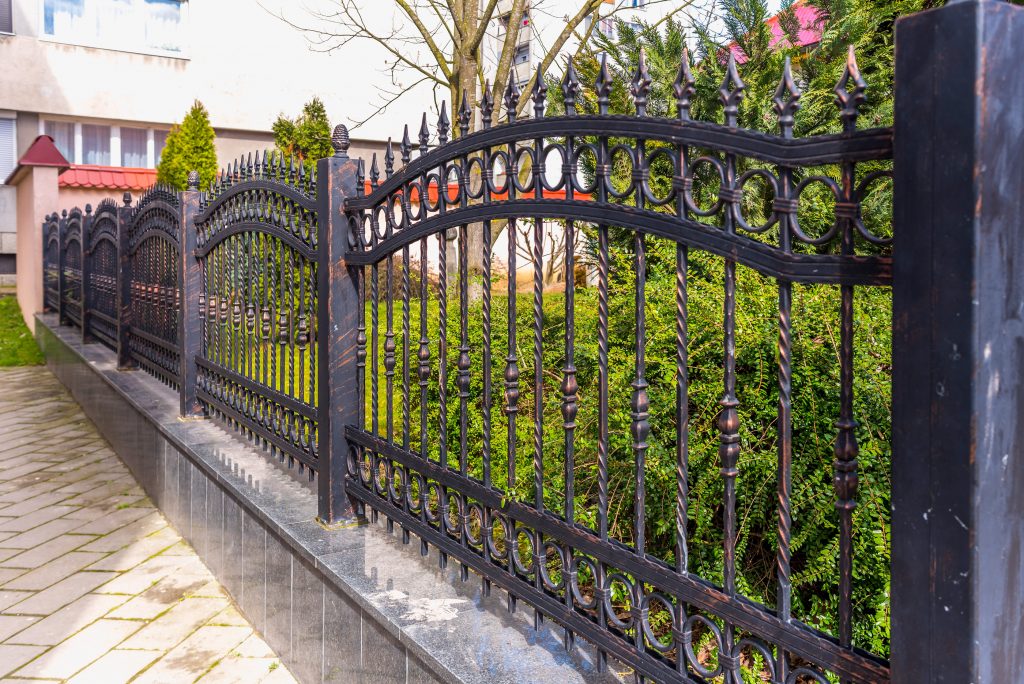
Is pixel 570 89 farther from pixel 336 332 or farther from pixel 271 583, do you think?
pixel 271 583

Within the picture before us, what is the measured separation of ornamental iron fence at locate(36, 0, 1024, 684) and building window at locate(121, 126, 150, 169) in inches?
662

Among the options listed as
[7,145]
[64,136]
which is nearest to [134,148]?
[64,136]

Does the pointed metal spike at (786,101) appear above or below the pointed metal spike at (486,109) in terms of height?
below

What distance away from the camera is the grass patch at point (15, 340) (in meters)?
12.4

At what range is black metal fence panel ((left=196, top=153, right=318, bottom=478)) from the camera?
416 cm

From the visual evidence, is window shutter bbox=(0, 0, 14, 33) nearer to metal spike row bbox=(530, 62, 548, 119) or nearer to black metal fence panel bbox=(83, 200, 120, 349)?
black metal fence panel bbox=(83, 200, 120, 349)

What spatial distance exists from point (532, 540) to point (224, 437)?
10.4 feet

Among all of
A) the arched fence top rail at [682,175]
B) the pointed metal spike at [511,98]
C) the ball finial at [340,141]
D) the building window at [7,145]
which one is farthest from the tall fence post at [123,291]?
the building window at [7,145]

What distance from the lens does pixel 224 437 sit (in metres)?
5.25

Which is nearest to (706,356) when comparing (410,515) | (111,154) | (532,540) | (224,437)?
(532,540)

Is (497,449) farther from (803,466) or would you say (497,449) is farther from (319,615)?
(803,466)

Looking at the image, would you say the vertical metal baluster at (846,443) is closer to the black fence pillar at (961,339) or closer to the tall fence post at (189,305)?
the black fence pillar at (961,339)

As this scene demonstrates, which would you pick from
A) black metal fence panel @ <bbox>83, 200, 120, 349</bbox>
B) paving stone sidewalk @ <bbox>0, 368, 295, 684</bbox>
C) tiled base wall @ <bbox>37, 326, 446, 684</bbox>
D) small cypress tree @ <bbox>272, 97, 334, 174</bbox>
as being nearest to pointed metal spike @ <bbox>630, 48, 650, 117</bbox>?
tiled base wall @ <bbox>37, 326, 446, 684</bbox>

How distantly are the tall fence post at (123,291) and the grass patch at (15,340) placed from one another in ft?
17.5
